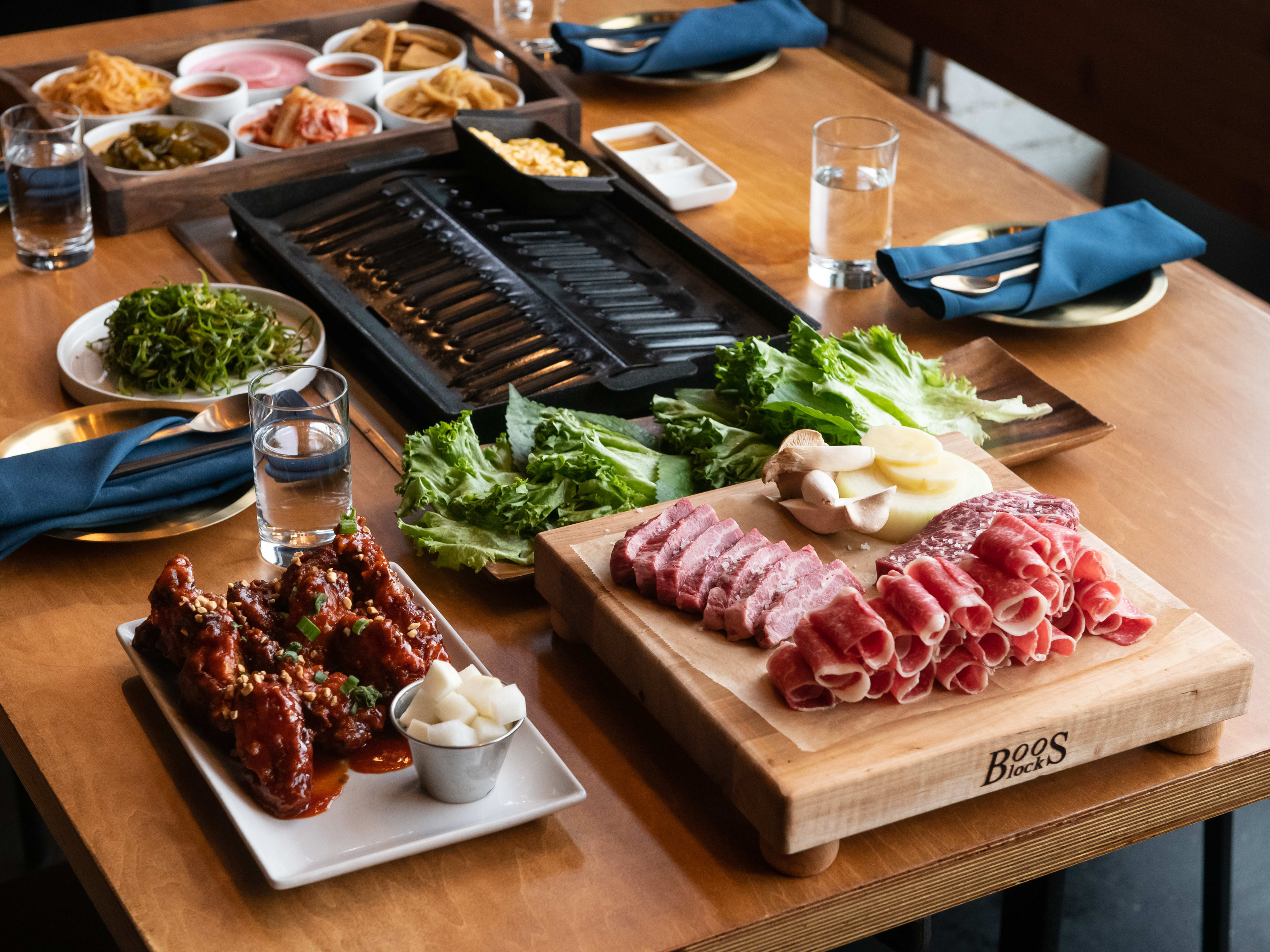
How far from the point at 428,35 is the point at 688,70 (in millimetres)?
589

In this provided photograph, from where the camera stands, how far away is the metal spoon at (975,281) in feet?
7.00

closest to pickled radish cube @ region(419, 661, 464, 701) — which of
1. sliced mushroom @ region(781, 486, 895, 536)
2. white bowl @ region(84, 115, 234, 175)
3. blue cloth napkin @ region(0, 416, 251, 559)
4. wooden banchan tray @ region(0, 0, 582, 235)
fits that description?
sliced mushroom @ region(781, 486, 895, 536)

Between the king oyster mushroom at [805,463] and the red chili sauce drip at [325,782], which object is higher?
the king oyster mushroom at [805,463]

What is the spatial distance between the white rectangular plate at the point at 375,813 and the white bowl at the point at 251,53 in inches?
69.7

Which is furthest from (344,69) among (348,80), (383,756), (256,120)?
(383,756)

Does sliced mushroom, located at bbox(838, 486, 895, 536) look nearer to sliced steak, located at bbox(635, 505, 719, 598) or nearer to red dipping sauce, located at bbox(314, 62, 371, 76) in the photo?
sliced steak, located at bbox(635, 505, 719, 598)

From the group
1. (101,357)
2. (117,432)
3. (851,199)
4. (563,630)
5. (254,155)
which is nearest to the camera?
(563,630)

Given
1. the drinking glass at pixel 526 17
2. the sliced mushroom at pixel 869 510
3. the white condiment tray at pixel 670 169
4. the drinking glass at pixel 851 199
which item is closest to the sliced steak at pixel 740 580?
the sliced mushroom at pixel 869 510

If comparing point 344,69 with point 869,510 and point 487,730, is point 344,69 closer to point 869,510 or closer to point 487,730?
point 869,510

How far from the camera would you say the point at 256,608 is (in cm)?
134

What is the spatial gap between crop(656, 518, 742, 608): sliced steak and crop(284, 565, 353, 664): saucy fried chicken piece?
32 cm

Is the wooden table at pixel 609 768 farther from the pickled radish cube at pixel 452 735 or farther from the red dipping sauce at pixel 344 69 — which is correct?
the red dipping sauce at pixel 344 69

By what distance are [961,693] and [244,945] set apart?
67cm

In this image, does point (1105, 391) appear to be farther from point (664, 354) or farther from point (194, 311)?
point (194, 311)
